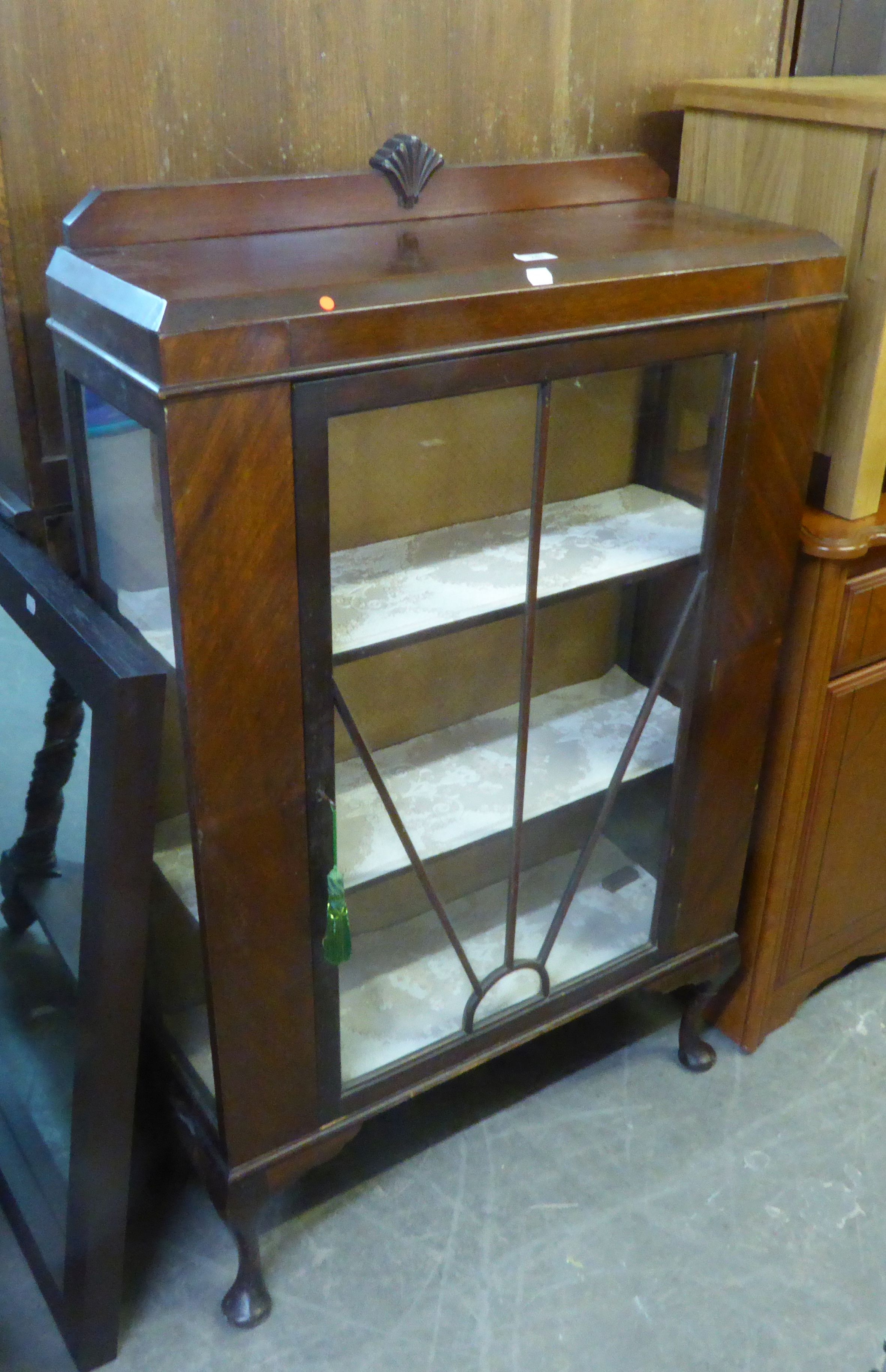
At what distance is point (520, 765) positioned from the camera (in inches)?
44.1

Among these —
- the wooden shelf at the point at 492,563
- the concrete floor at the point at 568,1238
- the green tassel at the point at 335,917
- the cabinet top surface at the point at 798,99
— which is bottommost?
the concrete floor at the point at 568,1238

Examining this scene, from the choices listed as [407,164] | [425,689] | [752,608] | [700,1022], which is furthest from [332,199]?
[700,1022]

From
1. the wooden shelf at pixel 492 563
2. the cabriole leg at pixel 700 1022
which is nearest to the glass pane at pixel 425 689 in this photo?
the wooden shelf at pixel 492 563

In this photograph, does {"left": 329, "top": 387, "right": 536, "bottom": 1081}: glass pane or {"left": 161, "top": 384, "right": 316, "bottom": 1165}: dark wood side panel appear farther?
{"left": 329, "top": 387, "right": 536, "bottom": 1081}: glass pane

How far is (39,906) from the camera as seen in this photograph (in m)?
1.13

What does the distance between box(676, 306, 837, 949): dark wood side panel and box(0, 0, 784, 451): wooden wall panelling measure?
1.10ft

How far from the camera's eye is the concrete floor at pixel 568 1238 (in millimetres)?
1140

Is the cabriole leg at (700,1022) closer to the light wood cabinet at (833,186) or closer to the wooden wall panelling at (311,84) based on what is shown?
the light wood cabinet at (833,186)

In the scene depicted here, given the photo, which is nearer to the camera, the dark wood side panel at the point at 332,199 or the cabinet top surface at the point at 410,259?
the cabinet top surface at the point at 410,259

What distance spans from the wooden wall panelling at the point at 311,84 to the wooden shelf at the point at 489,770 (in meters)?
0.41

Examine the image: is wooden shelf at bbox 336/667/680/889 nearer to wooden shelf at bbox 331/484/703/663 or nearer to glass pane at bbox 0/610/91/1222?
wooden shelf at bbox 331/484/703/663

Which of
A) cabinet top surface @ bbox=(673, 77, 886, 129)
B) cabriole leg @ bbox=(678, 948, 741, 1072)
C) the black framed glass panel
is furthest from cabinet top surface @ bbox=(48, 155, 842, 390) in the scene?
cabriole leg @ bbox=(678, 948, 741, 1072)

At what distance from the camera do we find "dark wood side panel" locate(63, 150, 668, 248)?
0.92 metres

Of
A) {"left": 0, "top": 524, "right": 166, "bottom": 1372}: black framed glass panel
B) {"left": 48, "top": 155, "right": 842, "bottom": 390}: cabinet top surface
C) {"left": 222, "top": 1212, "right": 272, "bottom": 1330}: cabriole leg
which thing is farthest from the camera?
{"left": 222, "top": 1212, "right": 272, "bottom": 1330}: cabriole leg
